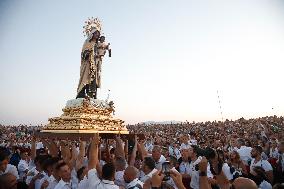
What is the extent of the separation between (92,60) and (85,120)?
330 centimetres

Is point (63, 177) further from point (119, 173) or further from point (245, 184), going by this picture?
point (245, 184)

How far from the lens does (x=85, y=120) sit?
413 inches

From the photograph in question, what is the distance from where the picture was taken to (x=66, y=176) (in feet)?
15.5

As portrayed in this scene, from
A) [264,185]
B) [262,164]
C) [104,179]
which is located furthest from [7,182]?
[262,164]

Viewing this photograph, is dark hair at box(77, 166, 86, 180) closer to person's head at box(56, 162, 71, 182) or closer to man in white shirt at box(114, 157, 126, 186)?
person's head at box(56, 162, 71, 182)

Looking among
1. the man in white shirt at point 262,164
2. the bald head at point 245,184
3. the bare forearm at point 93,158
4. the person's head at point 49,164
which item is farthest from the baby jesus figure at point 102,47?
the bald head at point 245,184

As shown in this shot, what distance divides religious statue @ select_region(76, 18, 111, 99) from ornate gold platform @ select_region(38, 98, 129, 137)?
38.3 inches

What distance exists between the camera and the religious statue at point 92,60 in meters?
12.6

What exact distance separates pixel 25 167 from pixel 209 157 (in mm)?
6030

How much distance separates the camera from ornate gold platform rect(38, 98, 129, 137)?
10070 mm

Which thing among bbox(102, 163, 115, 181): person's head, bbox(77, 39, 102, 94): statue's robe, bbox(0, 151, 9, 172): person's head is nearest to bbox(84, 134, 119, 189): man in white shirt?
bbox(102, 163, 115, 181): person's head

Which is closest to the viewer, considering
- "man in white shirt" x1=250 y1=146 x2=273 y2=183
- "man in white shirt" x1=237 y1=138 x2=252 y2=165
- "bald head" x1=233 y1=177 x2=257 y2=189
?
"bald head" x1=233 y1=177 x2=257 y2=189

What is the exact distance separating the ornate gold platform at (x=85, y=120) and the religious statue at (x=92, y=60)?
3.19ft

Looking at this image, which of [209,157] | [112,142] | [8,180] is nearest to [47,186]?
[8,180]
